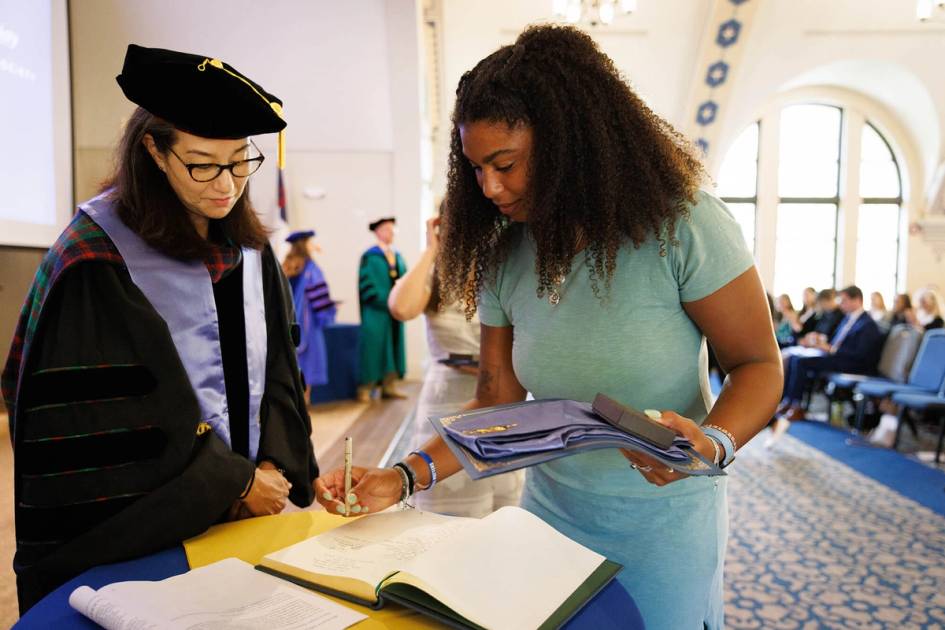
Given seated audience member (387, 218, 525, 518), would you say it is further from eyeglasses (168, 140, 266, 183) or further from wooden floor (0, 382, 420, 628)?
wooden floor (0, 382, 420, 628)

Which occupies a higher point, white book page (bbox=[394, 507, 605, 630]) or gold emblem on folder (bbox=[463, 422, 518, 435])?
gold emblem on folder (bbox=[463, 422, 518, 435])

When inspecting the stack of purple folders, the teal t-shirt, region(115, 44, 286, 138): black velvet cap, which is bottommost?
the stack of purple folders

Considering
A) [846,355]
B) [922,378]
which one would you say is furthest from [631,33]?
[922,378]

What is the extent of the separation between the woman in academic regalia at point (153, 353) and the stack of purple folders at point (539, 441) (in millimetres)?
554

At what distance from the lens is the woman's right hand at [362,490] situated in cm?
113

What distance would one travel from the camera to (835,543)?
146 inches

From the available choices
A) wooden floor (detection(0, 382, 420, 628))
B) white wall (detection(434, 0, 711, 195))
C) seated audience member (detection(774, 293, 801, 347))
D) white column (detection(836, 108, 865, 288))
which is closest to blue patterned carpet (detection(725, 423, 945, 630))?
wooden floor (detection(0, 382, 420, 628))

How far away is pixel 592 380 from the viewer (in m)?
1.17

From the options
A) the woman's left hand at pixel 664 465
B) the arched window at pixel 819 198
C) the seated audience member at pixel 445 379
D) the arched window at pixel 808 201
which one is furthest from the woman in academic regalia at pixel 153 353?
the arched window at pixel 808 201

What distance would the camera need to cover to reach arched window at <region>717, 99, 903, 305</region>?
14367 millimetres

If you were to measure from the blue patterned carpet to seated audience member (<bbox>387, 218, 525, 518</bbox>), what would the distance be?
1.23 m

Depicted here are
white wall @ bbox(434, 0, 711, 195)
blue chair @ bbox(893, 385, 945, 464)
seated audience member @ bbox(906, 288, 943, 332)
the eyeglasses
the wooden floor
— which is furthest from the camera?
white wall @ bbox(434, 0, 711, 195)

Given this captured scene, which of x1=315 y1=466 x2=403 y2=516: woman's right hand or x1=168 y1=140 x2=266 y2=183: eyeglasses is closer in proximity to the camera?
x1=315 y1=466 x2=403 y2=516: woman's right hand

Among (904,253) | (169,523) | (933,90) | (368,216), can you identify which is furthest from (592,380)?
(904,253)
